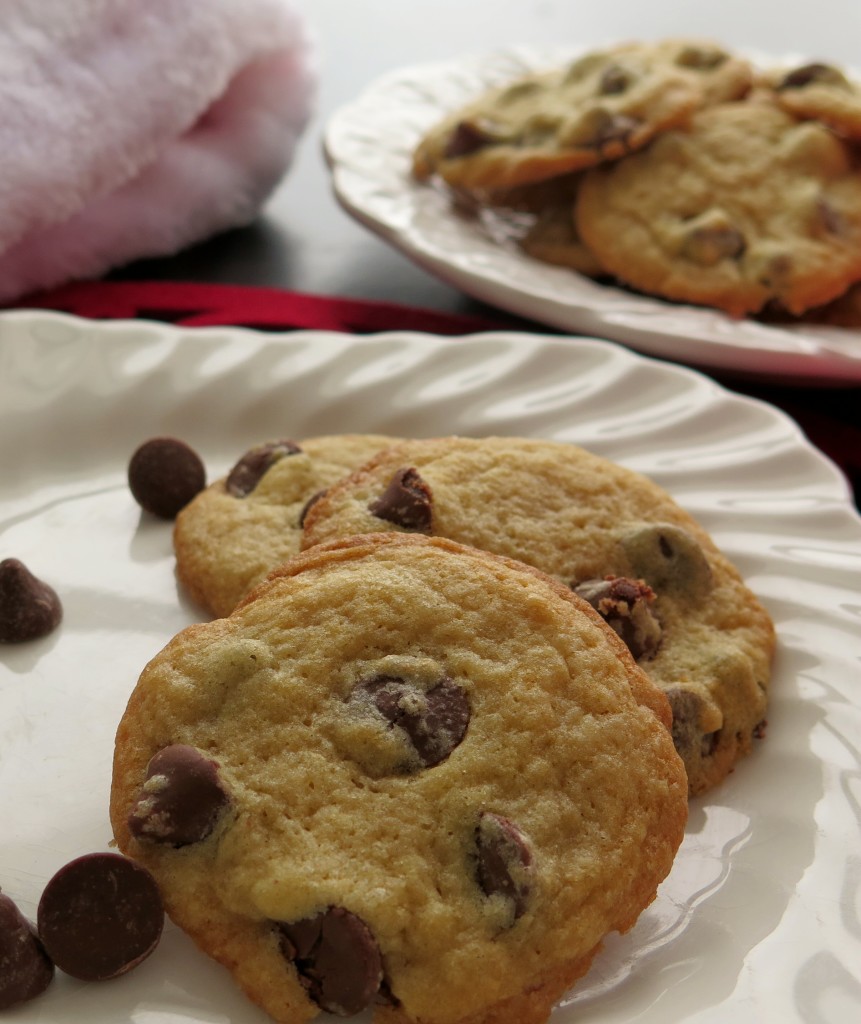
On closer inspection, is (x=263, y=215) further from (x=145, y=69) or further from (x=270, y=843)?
(x=270, y=843)

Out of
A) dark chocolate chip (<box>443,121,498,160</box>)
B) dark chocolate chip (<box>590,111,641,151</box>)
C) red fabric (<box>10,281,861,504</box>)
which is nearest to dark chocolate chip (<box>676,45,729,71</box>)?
dark chocolate chip (<box>590,111,641,151</box>)

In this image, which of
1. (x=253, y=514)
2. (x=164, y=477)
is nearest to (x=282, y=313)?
(x=164, y=477)

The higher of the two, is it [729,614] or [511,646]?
[511,646]

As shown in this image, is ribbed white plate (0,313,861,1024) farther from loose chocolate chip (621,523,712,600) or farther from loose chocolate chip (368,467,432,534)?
loose chocolate chip (368,467,432,534)

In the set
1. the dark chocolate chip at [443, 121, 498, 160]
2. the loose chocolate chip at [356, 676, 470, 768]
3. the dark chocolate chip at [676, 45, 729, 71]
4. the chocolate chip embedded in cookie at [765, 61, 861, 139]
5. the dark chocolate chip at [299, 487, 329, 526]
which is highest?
the dark chocolate chip at [676, 45, 729, 71]

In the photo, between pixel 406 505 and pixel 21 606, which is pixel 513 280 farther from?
pixel 21 606

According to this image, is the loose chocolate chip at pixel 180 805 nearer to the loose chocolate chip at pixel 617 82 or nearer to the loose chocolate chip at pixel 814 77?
the loose chocolate chip at pixel 617 82

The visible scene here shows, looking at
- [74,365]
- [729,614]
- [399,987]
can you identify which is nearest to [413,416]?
[74,365]
